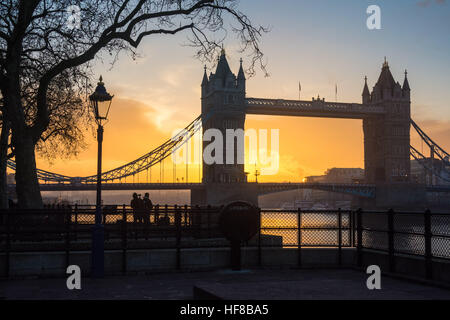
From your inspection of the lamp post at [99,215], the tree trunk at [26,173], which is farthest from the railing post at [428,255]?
the tree trunk at [26,173]

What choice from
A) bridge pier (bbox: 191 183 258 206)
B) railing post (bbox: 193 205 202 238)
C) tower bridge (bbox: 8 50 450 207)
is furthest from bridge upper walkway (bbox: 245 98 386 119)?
railing post (bbox: 193 205 202 238)

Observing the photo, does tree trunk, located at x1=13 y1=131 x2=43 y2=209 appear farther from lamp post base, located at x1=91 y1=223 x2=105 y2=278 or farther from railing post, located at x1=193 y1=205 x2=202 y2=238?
lamp post base, located at x1=91 y1=223 x2=105 y2=278

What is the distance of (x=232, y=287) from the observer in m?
7.32

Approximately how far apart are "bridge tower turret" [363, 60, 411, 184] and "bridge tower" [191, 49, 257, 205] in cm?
2881

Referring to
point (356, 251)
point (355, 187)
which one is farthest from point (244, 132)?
point (356, 251)

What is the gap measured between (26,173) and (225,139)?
82308 millimetres

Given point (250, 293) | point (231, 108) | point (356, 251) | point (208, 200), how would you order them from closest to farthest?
point (250, 293), point (356, 251), point (208, 200), point (231, 108)

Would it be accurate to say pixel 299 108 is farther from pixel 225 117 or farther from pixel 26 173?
pixel 26 173

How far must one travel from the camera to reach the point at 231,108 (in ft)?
324

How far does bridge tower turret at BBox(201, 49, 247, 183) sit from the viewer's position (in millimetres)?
96875

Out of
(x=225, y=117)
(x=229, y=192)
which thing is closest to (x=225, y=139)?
(x=225, y=117)
